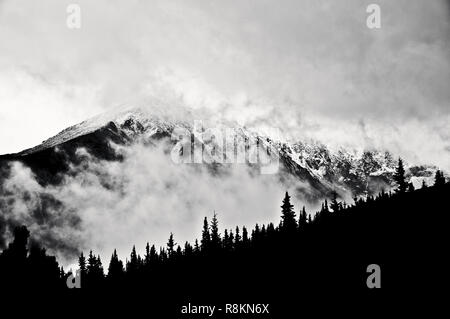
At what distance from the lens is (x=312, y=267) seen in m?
92.9

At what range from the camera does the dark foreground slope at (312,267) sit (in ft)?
261

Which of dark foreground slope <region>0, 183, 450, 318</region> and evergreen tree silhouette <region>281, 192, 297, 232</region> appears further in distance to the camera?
evergreen tree silhouette <region>281, 192, 297, 232</region>

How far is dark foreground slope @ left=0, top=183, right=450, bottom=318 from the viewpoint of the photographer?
261ft

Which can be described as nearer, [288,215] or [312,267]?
[312,267]

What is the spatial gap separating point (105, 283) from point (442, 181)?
90.1m

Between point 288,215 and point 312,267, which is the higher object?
point 288,215

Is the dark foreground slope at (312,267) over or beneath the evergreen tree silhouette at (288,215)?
beneath

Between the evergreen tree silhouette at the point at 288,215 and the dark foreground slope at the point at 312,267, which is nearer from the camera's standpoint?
the dark foreground slope at the point at 312,267

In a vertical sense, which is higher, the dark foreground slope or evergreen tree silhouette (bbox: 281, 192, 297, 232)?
evergreen tree silhouette (bbox: 281, 192, 297, 232)

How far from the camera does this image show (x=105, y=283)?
124m

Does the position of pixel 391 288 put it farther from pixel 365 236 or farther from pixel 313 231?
pixel 313 231

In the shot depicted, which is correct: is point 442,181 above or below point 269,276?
above
